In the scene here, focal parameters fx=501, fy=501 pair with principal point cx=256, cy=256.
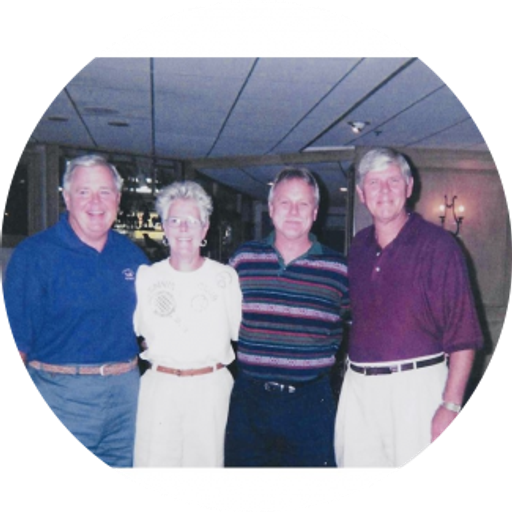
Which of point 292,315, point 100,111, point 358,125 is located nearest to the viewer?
point 292,315

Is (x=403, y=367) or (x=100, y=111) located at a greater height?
(x=100, y=111)

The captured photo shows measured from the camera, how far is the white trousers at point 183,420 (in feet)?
4.88

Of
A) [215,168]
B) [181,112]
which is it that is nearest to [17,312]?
[181,112]

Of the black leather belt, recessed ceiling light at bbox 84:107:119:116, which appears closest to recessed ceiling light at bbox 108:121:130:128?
recessed ceiling light at bbox 84:107:119:116

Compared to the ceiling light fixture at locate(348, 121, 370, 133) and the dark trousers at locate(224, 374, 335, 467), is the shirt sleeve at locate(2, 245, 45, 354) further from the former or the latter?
the ceiling light fixture at locate(348, 121, 370, 133)

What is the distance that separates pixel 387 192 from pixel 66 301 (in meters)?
0.98

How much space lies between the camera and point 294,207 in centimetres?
148

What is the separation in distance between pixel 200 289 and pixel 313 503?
0.70 m

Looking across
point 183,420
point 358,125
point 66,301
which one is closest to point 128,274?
point 66,301

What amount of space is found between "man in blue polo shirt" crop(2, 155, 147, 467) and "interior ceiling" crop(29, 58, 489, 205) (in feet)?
1.57

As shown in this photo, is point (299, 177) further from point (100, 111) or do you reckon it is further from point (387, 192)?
point (100, 111)

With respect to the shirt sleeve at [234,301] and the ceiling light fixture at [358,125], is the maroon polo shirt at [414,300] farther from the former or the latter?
the ceiling light fixture at [358,125]

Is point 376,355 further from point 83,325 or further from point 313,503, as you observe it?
point 83,325

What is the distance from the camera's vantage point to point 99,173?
1.49 meters
